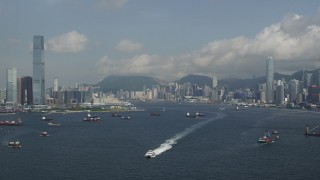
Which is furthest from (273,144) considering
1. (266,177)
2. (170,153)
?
(266,177)

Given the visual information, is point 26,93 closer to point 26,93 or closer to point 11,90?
point 26,93

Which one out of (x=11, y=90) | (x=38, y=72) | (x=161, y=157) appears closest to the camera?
(x=161, y=157)

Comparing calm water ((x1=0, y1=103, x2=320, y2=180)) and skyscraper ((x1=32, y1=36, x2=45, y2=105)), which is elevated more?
skyscraper ((x1=32, y1=36, x2=45, y2=105))

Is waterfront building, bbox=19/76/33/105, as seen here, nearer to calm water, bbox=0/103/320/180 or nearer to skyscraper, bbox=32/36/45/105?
skyscraper, bbox=32/36/45/105

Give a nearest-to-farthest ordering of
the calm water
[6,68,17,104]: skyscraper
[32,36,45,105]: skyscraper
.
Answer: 1. the calm water
2. [32,36,45,105]: skyscraper
3. [6,68,17,104]: skyscraper

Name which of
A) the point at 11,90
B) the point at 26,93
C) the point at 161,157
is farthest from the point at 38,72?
the point at 161,157

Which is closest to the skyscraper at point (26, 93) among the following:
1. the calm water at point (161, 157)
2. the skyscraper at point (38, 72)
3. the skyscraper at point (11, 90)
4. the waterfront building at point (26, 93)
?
the waterfront building at point (26, 93)

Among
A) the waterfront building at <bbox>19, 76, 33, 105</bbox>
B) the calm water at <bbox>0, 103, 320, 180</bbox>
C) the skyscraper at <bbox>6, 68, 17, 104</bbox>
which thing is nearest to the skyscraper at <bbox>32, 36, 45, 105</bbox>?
the waterfront building at <bbox>19, 76, 33, 105</bbox>

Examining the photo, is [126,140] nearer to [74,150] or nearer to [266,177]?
[74,150]

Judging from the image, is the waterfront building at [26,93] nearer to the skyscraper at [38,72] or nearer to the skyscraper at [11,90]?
the skyscraper at [11,90]
